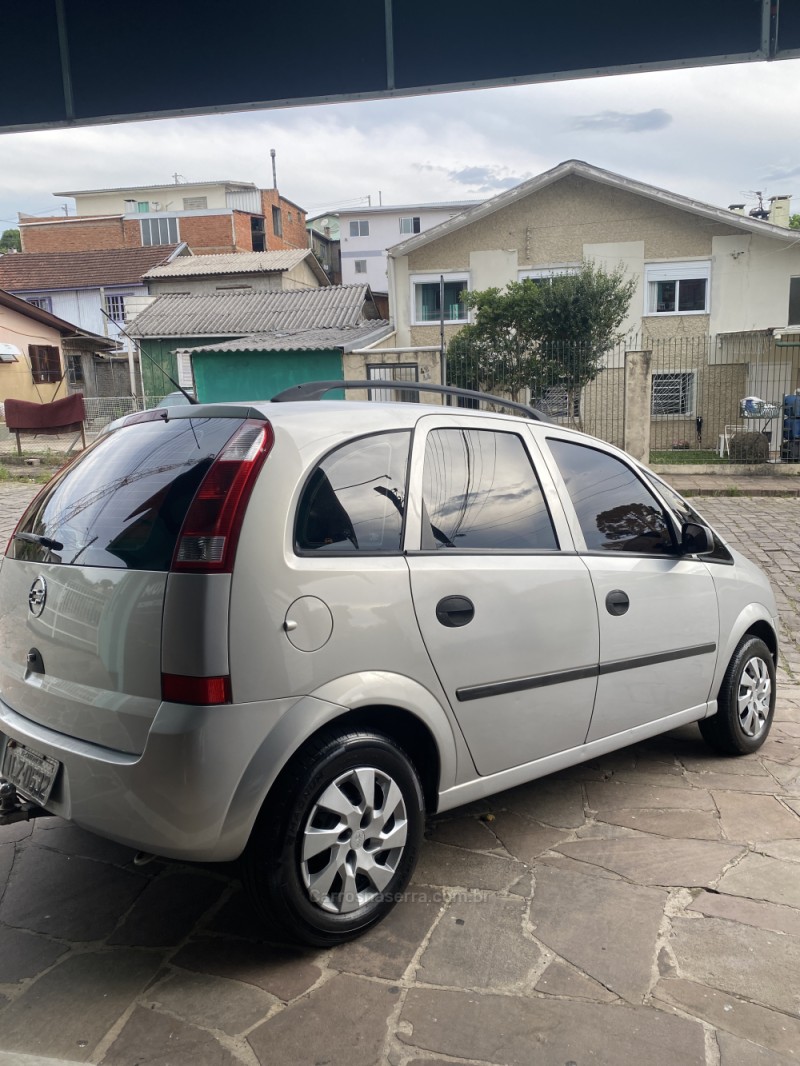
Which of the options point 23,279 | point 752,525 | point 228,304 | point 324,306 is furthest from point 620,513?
point 23,279

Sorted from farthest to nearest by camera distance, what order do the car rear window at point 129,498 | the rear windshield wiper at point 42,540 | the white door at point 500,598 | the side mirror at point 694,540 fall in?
the side mirror at point 694,540
the white door at point 500,598
the rear windshield wiper at point 42,540
the car rear window at point 129,498

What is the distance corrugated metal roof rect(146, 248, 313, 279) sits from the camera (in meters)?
36.2

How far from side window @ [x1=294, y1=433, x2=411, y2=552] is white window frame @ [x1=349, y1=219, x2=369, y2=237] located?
55.4 m

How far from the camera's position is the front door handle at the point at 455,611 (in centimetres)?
285

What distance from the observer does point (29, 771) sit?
277 centimetres

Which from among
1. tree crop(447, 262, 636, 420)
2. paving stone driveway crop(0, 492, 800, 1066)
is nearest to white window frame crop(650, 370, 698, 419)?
tree crop(447, 262, 636, 420)

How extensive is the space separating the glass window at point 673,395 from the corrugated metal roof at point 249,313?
10292mm

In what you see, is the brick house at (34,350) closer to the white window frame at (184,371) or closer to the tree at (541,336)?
the white window frame at (184,371)

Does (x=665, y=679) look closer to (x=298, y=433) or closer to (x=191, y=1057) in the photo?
(x=298, y=433)

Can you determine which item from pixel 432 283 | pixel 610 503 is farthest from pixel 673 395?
pixel 610 503

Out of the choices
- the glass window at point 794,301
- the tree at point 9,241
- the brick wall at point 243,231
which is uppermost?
the tree at point 9,241

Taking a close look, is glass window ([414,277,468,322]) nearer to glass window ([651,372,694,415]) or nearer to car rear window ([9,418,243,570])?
glass window ([651,372,694,415])

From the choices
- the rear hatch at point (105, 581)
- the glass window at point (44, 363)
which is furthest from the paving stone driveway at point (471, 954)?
the glass window at point (44, 363)

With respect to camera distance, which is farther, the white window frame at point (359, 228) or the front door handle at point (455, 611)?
the white window frame at point (359, 228)
